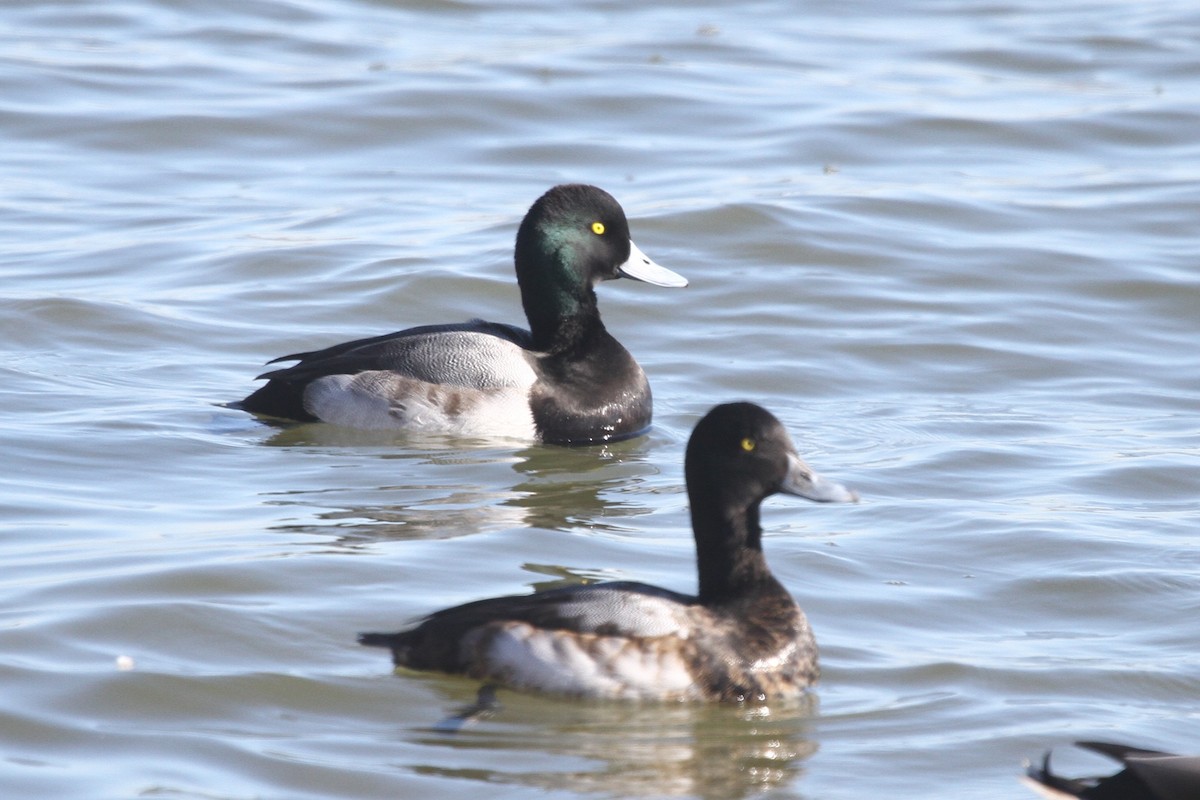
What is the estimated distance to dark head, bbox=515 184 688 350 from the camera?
964cm

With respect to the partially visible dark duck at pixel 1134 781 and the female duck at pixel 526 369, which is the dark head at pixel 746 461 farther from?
the female duck at pixel 526 369

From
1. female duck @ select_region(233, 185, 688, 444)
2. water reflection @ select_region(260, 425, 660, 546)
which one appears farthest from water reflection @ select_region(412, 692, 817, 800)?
female duck @ select_region(233, 185, 688, 444)

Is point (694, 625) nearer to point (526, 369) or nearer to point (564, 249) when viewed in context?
point (526, 369)

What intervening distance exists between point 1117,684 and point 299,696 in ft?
8.28

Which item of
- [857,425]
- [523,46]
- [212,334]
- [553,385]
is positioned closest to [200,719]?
[553,385]

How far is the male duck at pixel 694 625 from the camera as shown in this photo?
565 centimetres

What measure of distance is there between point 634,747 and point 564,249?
14.8 ft

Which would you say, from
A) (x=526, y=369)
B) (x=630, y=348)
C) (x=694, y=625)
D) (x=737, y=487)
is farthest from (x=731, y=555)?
(x=630, y=348)

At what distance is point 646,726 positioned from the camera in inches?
221

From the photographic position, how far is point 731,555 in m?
6.02

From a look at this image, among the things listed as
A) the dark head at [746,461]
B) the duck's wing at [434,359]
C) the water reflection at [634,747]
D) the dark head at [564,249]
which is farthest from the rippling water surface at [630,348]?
the dark head at [564,249]

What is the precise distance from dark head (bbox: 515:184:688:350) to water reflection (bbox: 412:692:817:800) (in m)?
4.12

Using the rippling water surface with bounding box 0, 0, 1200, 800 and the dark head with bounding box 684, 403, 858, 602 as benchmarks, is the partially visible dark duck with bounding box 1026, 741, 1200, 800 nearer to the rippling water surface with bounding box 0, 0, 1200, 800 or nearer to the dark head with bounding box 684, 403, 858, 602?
the rippling water surface with bounding box 0, 0, 1200, 800

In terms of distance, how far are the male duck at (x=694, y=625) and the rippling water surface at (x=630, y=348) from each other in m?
0.12
